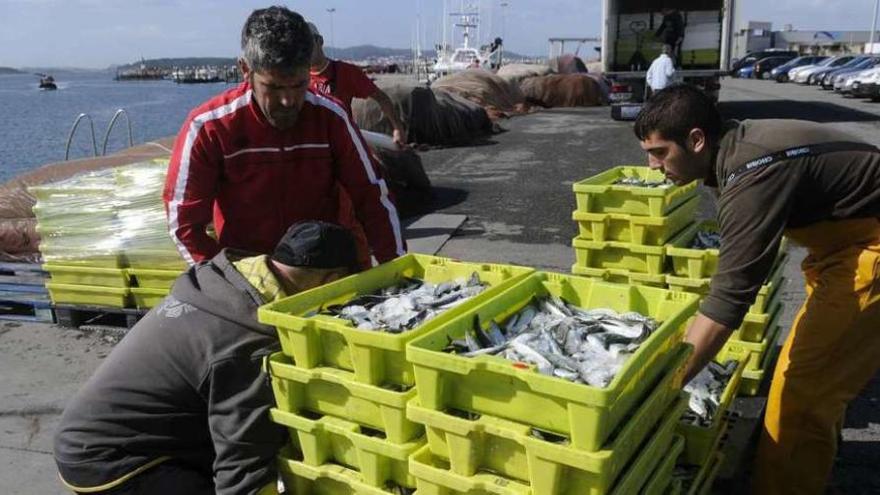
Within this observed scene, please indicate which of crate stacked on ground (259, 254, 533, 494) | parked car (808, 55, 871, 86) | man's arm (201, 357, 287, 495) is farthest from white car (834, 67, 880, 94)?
man's arm (201, 357, 287, 495)

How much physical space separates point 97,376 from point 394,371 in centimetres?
119

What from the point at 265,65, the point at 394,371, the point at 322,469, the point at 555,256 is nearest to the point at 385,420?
the point at 394,371

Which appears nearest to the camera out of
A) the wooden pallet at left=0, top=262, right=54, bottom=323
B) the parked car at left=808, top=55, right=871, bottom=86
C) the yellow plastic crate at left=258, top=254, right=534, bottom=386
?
the yellow plastic crate at left=258, top=254, right=534, bottom=386

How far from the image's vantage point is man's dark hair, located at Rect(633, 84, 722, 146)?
2.69 m

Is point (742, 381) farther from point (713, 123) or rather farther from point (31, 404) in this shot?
point (31, 404)

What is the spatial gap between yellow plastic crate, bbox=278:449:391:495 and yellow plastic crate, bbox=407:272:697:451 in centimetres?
47

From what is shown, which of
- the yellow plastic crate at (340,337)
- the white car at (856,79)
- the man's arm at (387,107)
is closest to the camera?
the yellow plastic crate at (340,337)

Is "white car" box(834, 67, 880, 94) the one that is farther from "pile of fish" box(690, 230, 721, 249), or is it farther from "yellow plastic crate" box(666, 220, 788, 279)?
"yellow plastic crate" box(666, 220, 788, 279)

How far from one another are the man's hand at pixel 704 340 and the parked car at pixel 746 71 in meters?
54.6

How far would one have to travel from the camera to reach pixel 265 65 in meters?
2.87

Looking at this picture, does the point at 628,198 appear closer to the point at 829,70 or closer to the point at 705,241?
the point at 705,241

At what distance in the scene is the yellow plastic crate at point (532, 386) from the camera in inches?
→ 70.7

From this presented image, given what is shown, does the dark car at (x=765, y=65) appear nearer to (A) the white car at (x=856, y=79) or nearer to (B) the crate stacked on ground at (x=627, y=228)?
(A) the white car at (x=856, y=79)

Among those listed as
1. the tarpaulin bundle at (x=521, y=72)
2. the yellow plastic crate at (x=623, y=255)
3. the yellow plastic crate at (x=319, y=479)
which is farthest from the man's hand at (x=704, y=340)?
the tarpaulin bundle at (x=521, y=72)
